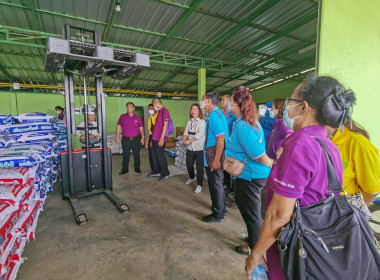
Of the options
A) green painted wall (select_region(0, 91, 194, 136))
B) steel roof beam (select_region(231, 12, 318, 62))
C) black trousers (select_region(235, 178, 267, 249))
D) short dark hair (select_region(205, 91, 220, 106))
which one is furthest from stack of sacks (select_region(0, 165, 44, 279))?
green painted wall (select_region(0, 91, 194, 136))

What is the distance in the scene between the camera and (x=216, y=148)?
2.63 m

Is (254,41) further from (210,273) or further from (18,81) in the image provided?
(18,81)

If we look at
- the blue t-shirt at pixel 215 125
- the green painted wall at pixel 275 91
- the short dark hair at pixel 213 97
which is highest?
the green painted wall at pixel 275 91

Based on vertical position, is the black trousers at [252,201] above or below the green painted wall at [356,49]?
below

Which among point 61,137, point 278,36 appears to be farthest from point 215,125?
point 278,36

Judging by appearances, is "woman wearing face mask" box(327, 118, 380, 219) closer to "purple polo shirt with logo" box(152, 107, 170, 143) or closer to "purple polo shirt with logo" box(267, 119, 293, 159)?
"purple polo shirt with logo" box(267, 119, 293, 159)

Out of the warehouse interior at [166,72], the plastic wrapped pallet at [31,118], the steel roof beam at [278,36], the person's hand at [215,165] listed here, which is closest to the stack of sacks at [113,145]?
the warehouse interior at [166,72]

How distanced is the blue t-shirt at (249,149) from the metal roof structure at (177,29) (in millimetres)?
3598

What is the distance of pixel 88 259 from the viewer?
2.02m

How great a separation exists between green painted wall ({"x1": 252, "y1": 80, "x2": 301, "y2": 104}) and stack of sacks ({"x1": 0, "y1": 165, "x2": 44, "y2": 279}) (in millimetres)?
10980

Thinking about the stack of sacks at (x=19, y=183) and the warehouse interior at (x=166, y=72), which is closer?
the stack of sacks at (x=19, y=183)

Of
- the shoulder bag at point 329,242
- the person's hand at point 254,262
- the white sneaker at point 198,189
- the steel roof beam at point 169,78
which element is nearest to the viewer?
the shoulder bag at point 329,242

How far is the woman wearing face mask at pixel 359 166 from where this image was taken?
1315 millimetres

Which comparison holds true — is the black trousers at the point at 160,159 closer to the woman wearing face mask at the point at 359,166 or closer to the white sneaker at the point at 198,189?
the white sneaker at the point at 198,189
